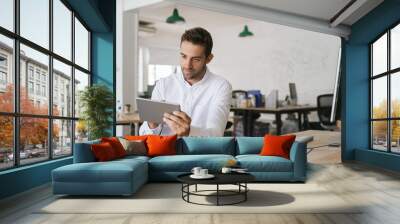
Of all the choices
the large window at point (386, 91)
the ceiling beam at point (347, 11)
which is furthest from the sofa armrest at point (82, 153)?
the large window at point (386, 91)

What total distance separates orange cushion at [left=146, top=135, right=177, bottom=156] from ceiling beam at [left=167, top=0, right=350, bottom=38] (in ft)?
8.71

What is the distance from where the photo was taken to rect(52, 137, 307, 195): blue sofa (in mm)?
4270

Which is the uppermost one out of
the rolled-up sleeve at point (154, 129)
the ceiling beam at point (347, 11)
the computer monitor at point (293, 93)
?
the ceiling beam at point (347, 11)

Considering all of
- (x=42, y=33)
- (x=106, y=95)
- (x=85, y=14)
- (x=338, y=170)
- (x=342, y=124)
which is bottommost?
(x=338, y=170)

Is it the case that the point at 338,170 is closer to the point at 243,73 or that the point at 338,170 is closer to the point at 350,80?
the point at 350,80

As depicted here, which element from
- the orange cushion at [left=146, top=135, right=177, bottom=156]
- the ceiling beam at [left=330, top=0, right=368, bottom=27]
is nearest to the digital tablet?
the orange cushion at [left=146, top=135, right=177, bottom=156]

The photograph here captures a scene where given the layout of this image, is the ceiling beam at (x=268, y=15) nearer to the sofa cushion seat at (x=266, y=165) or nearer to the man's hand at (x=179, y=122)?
the man's hand at (x=179, y=122)

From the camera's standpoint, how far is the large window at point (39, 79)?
4.39 metres

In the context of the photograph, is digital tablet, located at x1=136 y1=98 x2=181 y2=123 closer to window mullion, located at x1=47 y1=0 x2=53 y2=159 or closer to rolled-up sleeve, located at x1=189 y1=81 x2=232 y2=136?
rolled-up sleeve, located at x1=189 y1=81 x2=232 y2=136

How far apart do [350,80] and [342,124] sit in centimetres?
91

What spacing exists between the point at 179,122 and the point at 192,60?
3.20 feet

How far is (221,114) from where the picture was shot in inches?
254

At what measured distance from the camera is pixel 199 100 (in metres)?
6.24

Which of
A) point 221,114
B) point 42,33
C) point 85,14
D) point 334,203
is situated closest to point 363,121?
A: point 221,114
